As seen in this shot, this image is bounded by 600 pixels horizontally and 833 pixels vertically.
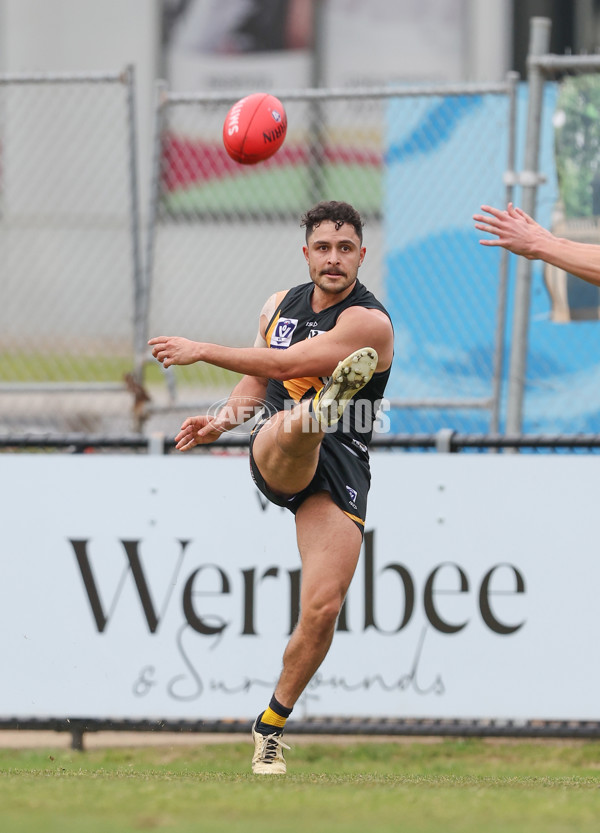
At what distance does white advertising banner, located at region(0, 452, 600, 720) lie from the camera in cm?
696

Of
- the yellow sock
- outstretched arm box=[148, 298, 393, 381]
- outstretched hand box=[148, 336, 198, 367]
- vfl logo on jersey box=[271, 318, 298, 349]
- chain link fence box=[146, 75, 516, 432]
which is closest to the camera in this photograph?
outstretched hand box=[148, 336, 198, 367]

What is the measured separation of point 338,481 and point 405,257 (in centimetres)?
297

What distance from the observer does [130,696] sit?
7156 mm

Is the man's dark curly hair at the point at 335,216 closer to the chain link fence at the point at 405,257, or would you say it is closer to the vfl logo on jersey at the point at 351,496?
the vfl logo on jersey at the point at 351,496

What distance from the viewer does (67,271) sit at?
11789 mm

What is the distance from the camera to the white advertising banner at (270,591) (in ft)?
22.8

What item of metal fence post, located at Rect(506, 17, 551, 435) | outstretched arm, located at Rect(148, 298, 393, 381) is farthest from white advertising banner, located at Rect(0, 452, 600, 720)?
outstretched arm, located at Rect(148, 298, 393, 381)

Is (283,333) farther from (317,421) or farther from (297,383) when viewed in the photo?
(317,421)

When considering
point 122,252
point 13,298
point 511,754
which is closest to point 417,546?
point 511,754

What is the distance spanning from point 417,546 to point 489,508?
44 cm

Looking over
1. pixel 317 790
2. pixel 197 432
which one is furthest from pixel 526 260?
pixel 317 790

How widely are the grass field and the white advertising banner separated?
0.30m

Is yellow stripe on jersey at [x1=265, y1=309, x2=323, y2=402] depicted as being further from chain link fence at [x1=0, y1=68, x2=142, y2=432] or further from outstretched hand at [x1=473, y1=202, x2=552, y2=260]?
chain link fence at [x1=0, y1=68, x2=142, y2=432]

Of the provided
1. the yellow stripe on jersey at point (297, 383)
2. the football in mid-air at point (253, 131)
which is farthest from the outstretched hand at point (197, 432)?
the football in mid-air at point (253, 131)
